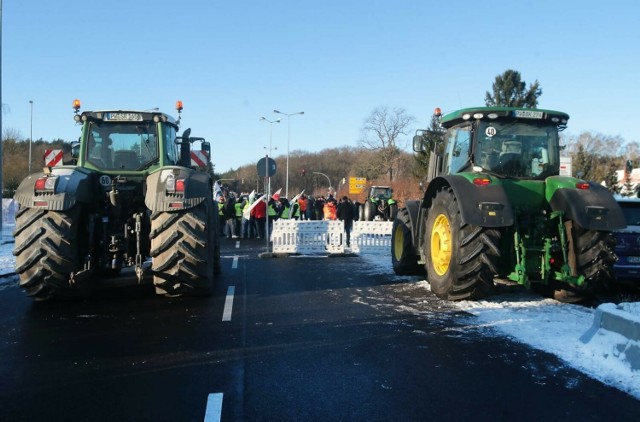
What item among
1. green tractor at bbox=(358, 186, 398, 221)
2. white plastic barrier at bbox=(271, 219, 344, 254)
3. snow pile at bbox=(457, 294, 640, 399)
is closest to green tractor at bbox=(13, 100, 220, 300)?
snow pile at bbox=(457, 294, 640, 399)

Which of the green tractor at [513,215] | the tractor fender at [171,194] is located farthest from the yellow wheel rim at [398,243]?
the tractor fender at [171,194]

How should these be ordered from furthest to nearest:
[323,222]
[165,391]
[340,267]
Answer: [323,222] → [340,267] → [165,391]

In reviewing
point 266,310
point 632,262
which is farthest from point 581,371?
point 632,262

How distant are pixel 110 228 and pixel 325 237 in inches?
312

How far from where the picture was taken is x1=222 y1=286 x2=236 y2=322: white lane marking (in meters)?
6.97

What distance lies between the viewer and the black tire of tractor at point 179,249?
7309mm

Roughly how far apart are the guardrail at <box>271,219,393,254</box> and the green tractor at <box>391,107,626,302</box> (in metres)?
6.11

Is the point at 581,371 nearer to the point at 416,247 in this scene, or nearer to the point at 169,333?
the point at 169,333

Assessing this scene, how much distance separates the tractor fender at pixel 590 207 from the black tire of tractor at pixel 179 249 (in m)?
4.81

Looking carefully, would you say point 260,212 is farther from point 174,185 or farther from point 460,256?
point 460,256

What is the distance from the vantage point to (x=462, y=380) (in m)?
4.72

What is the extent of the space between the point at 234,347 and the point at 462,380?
2.26m

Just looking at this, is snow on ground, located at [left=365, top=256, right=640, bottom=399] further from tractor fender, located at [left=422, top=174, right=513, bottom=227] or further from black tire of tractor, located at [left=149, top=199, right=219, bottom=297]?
black tire of tractor, located at [left=149, top=199, right=219, bottom=297]

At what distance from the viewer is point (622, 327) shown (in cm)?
496
